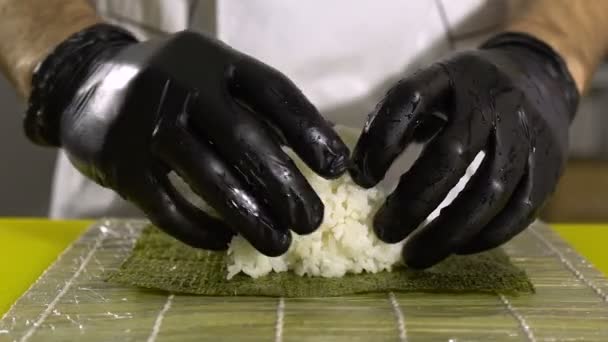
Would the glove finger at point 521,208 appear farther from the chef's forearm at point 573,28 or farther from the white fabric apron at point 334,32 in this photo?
the white fabric apron at point 334,32

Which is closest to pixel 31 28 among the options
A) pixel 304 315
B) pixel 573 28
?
pixel 304 315

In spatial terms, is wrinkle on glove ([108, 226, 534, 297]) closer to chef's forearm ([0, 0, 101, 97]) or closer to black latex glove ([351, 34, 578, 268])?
black latex glove ([351, 34, 578, 268])

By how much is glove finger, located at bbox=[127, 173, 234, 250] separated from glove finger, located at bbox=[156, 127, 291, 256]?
0.11 ft

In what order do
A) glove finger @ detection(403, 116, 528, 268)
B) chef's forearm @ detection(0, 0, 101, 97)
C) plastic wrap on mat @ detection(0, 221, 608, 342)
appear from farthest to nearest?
chef's forearm @ detection(0, 0, 101, 97) < glove finger @ detection(403, 116, 528, 268) < plastic wrap on mat @ detection(0, 221, 608, 342)

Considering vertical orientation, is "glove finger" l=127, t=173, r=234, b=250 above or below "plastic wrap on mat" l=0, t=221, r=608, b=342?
above

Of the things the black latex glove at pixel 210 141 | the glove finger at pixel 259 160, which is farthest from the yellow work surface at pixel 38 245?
the glove finger at pixel 259 160

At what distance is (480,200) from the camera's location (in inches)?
30.6

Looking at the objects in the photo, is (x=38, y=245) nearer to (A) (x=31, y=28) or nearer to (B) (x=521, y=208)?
(A) (x=31, y=28)

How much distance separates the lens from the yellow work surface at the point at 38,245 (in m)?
0.86

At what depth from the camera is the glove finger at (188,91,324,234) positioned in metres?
0.73

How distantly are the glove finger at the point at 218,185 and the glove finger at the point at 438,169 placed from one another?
0.12m

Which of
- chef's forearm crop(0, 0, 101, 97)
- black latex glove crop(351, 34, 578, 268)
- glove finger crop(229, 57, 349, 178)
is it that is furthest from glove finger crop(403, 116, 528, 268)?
chef's forearm crop(0, 0, 101, 97)

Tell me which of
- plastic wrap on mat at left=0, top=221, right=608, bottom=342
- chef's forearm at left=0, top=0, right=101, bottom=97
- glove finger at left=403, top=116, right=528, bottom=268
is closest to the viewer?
plastic wrap on mat at left=0, top=221, right=608, bottom=342

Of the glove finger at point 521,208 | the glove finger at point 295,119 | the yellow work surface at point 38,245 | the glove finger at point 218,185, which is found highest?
the glove finger at point 295,119
